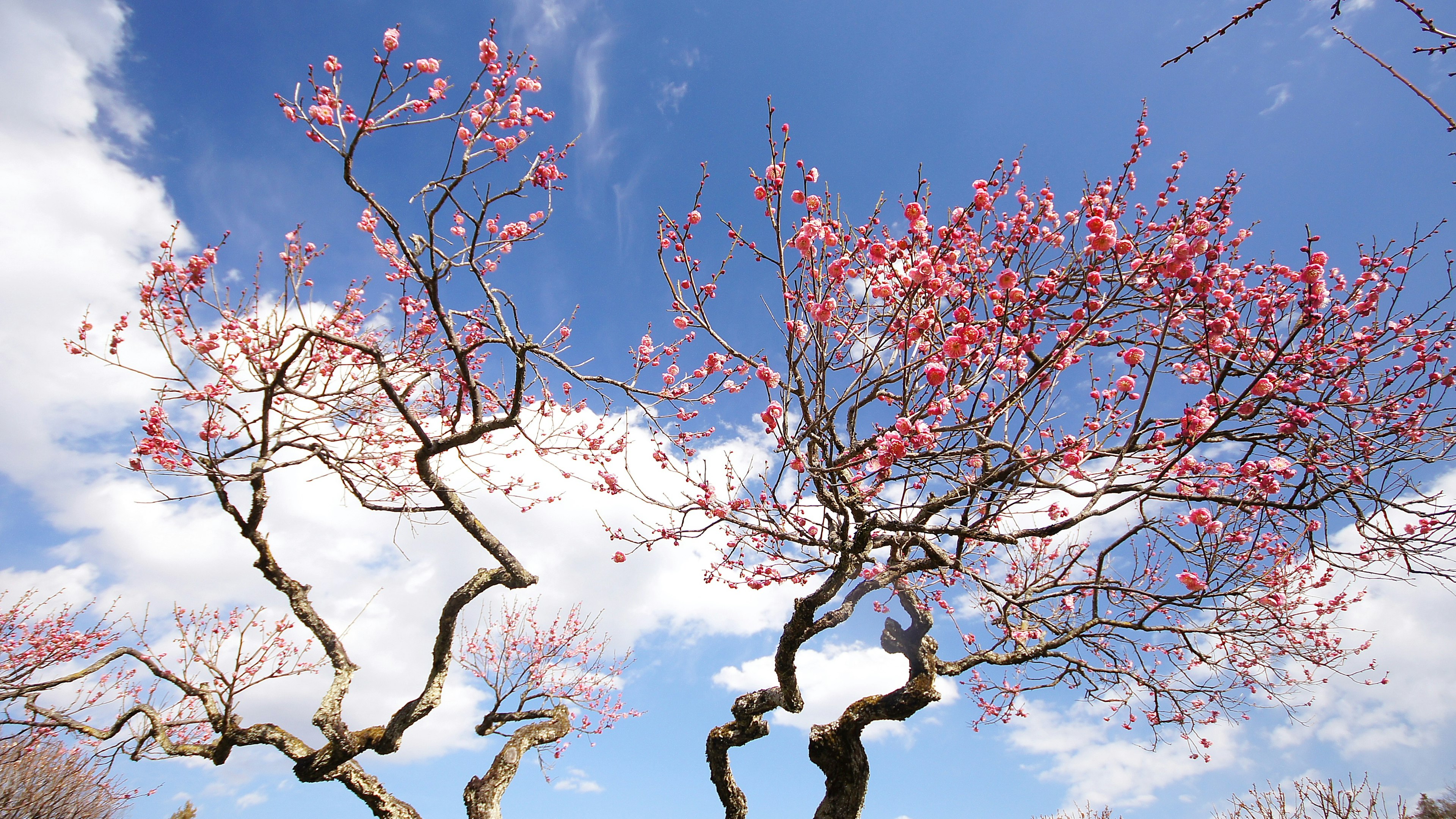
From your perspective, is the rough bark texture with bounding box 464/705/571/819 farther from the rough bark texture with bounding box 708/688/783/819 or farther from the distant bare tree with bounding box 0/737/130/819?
the distant bare tree with bounding box 0/737/130/819

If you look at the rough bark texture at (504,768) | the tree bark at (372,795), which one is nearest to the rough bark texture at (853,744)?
the rough bark texture at (504,768)

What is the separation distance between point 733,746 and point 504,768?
A: 2640 millimetres

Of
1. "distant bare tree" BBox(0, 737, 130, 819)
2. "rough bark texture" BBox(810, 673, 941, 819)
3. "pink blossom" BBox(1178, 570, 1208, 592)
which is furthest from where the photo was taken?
"distant bare tree" BBox(0, 737, 130, 819)

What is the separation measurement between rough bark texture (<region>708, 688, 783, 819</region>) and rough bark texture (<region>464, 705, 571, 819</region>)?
228cm

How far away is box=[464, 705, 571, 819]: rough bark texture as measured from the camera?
6.56 m

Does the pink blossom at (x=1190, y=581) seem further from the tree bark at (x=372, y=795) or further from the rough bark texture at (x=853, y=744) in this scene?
the tree bark at (x=372, y=795)

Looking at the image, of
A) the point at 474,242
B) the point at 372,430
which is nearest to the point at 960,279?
the point at 474,242

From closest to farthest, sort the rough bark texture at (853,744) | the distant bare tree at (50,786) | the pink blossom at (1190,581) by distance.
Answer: the pink blossom at (1190,581)
the rough bark texture at (853,744)
the distant bare tree at (50,786)

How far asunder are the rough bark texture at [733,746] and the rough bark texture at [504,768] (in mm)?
2284

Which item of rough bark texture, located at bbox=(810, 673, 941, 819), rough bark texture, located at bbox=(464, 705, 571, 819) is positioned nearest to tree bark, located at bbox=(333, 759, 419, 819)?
rough bark texture, located at bbox=(464, 705, 571, 819)

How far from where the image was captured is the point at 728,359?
488 centimetres

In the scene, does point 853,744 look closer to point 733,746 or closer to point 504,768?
point 733,746

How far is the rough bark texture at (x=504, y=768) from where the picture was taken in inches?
258

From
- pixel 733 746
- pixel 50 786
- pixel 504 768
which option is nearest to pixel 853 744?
pixel 733 746
